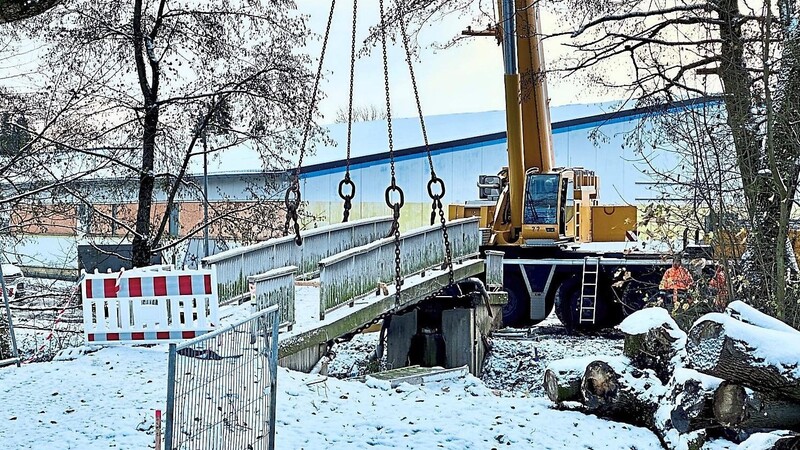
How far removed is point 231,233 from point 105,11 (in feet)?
12.1

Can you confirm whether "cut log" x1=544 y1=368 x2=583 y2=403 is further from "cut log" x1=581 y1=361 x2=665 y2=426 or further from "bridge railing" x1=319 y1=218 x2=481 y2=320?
"bridge railing" x1=319 y1=218 x2=481 y2=320

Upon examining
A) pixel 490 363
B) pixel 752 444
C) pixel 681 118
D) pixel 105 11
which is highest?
pixel 105 11

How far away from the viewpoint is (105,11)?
13.4m

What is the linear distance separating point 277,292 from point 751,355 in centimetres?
→ 556

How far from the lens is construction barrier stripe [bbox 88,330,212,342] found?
28.3 ft

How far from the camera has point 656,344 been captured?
25.0 ft

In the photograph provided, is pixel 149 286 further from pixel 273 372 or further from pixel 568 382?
pixel 568 382

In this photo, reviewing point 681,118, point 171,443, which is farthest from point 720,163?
point 171,443

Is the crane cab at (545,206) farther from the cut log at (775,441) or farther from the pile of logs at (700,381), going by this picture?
the cut log at (775,441)

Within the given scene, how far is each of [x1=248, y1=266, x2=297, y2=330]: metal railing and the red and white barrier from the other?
1.77 ft

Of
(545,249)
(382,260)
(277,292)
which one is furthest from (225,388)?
(545,249)

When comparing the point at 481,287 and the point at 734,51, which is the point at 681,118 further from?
the point at 481,287

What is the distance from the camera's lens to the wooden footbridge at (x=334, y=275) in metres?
9.51

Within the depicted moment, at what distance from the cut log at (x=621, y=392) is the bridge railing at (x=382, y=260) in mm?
3359
